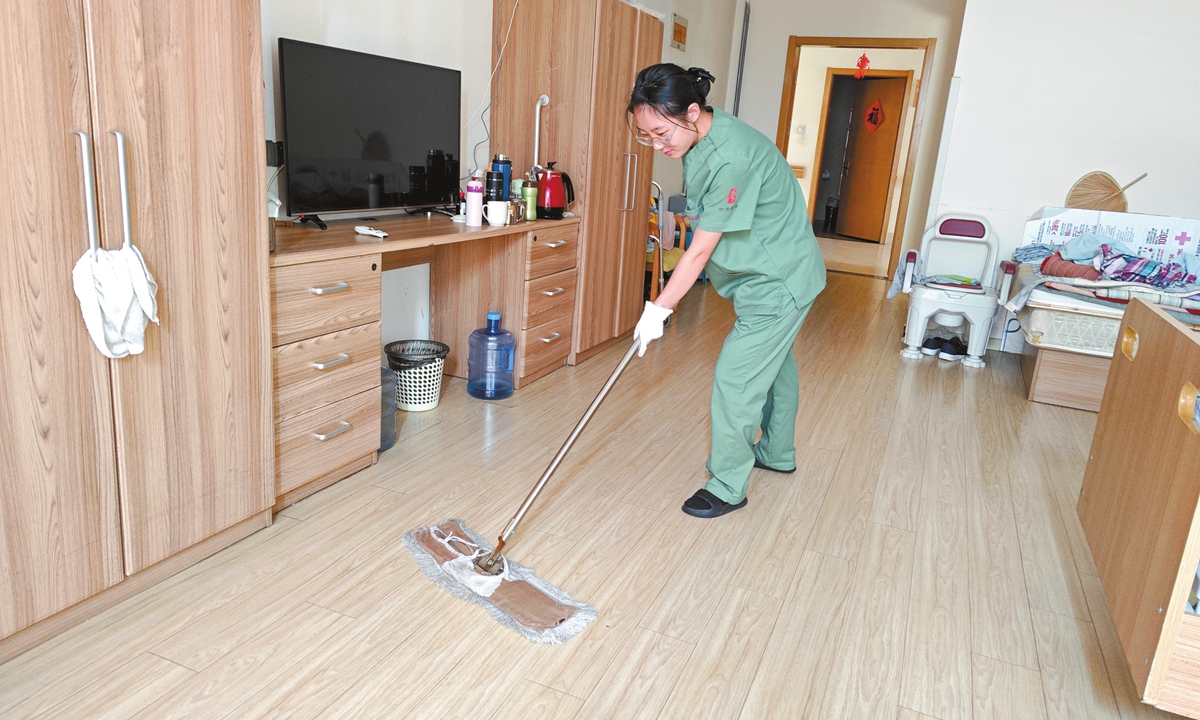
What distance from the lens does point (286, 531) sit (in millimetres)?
2133

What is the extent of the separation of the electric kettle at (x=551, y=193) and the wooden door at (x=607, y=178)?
179 mm

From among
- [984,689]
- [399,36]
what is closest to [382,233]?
[399,36]

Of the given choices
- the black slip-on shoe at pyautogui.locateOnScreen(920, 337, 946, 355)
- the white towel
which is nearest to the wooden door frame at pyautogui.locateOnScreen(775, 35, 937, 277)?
the black slip-on shoe at pyautogui.locateOnScreen(920, 337, 946, 355)

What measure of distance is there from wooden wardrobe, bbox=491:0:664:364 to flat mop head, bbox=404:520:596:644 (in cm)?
180

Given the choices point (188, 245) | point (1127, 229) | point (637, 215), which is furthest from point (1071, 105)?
point (188, 245)

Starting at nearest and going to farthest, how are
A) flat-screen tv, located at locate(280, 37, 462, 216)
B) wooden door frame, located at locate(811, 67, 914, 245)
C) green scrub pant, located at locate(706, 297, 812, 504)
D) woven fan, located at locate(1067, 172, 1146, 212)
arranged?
green scrub pant, located at locate(706, 297, 812, 504), flat-screen tv, located at locate(280, 37, 462, 216), woven fan, located at locate(1067, 172, 1146, 212), wooden door frame, located at locate(811, 67, 914, 245)

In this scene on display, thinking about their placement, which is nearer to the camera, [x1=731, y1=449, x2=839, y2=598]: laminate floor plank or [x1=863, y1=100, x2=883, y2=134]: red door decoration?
[x1=731, y1=449, x2=839, y2=598]: laminate floor plank

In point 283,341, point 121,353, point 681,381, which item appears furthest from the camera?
point 681,381

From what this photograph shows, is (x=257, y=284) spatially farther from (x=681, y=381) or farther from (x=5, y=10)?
(x=681, y=381)

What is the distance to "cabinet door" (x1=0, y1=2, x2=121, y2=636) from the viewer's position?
138 centimetres

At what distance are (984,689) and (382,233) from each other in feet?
6.53

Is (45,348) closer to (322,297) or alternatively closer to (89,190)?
(89,190)

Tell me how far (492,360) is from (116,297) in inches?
73.3

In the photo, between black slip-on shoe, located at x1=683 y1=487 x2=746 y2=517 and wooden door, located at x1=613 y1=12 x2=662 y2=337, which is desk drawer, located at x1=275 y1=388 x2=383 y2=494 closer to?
black slip-on shoe, located at x1=683 y1=487 x2=746 y2=517
